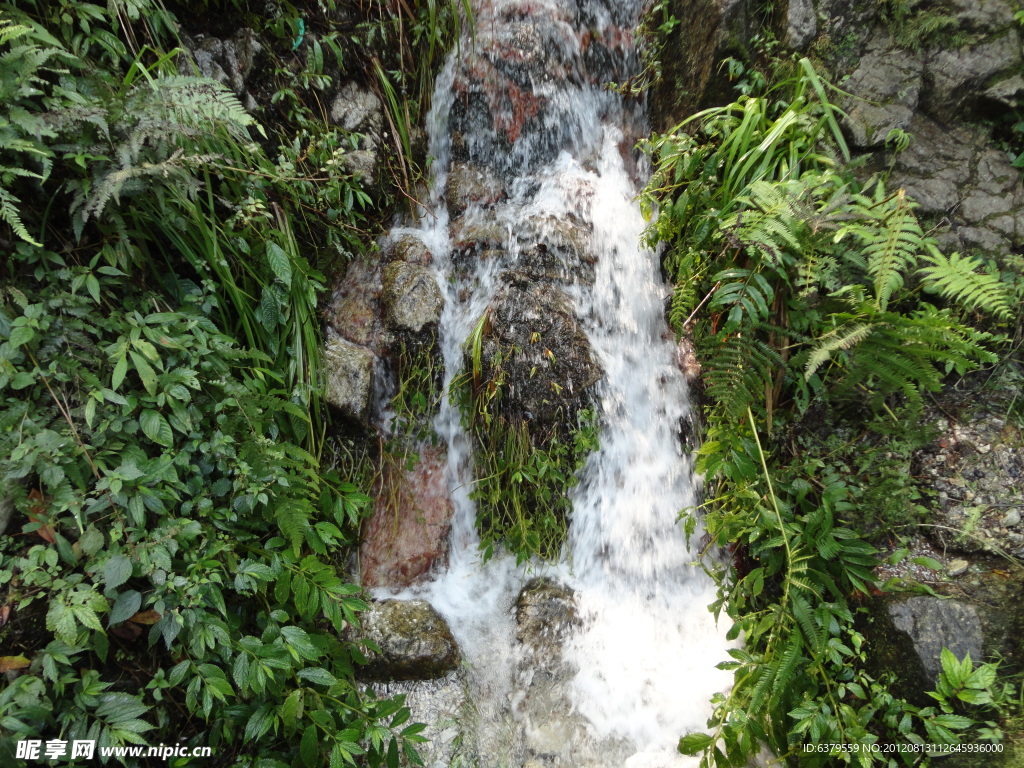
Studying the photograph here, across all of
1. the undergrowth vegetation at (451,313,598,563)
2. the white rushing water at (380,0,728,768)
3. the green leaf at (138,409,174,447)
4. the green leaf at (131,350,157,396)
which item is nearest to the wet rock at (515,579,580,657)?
the white rushing water at (380,0,728,768)

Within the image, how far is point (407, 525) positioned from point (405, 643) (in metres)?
0.65

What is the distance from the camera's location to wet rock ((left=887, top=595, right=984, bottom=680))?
198 cm

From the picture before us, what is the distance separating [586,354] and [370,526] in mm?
1632

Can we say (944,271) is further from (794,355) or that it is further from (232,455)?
(232,455)

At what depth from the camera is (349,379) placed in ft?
9.28

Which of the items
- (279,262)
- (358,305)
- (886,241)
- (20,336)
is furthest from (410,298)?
(886,241)

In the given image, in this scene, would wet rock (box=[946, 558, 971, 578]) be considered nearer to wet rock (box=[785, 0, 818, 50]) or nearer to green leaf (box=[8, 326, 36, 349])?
wet rock (box=[785, 0, 818, 50])

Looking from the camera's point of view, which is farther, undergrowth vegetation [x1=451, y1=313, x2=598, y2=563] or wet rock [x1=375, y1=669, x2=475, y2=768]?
undergrowth vegetation [x1=451, y1=313, x2=598, y2=563]

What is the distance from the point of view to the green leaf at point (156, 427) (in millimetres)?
1882

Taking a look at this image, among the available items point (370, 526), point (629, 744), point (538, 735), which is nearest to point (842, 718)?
point (629, 744)

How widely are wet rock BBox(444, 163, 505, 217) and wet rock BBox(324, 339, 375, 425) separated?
4.19ft

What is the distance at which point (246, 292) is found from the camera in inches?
97.0

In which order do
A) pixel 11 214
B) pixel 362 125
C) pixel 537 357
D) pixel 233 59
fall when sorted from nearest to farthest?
pixel 11 214
pixel 233 59
pixel 537 357
pixel 362 125

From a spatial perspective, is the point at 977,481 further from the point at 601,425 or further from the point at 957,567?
the point at 601,425
